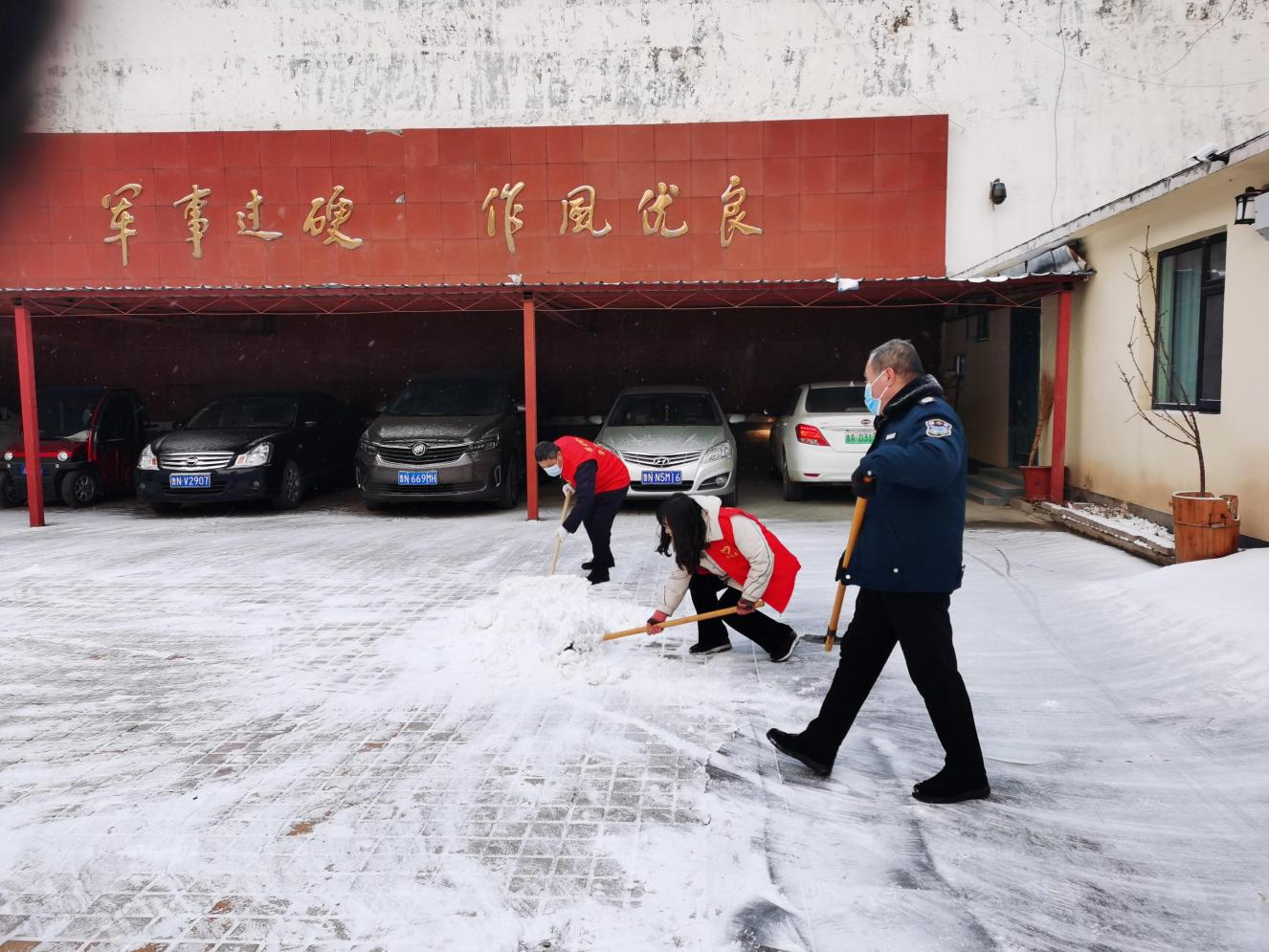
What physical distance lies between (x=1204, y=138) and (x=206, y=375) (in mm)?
16606

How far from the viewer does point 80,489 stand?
11906mm

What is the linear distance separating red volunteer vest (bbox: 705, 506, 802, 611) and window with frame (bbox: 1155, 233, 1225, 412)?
4.82 metres

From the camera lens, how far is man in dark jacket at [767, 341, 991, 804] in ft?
9.95

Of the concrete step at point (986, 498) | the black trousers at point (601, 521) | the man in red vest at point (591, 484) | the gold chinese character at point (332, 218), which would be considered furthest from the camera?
the gold chinese character at point (332, 218)

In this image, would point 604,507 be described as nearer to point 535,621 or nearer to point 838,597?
point 535,621

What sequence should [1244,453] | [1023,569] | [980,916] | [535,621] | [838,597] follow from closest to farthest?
[980,916] → [838,597] → [535,621] → [1244,453] → [1023,569]

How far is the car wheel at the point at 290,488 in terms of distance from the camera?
Answer: 11181mm

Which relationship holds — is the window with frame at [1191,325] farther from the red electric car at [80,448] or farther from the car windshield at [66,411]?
the car windshield at [66,411]

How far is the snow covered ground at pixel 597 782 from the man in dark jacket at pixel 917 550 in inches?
12.0

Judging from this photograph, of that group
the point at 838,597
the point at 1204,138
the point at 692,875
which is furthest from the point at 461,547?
the point at 1204,138

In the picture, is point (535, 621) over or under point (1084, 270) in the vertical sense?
under

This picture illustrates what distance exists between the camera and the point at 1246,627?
477cm

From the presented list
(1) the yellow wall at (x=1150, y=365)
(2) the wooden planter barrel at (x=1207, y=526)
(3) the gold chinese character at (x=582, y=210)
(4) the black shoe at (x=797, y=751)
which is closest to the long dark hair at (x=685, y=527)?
(4) the black shoe at (x=797, y=751)

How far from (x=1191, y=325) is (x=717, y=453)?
4.69 meters
